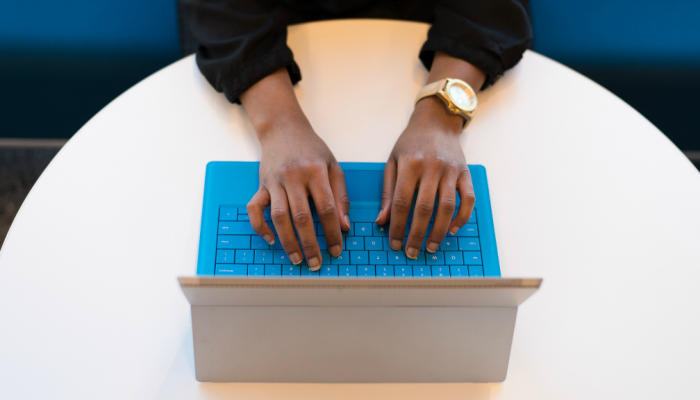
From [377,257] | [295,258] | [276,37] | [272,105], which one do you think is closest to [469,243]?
[377,257]

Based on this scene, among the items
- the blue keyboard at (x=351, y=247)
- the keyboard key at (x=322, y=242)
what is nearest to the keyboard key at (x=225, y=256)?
the blue keyboard at (x=351, y=247)

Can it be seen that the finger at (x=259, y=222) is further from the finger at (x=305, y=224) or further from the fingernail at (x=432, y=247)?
the fingernail at (x=432, y=247)

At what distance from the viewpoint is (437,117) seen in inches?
31.8

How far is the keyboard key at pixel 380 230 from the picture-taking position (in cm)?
69

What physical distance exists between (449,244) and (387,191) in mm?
108

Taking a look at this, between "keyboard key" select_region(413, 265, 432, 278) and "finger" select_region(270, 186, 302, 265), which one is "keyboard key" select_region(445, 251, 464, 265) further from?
"finger" select_region(270, 186, 302, 265)

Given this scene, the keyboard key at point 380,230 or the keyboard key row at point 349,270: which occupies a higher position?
the keyboard key at point 380,230

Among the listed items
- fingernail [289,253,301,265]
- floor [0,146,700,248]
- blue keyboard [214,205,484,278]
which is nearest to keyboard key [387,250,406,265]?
blue keyboard [214,205,484,278]

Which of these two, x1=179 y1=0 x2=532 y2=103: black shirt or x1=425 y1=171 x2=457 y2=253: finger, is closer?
x1=425 y1=171 x2=457 y2=253: finger

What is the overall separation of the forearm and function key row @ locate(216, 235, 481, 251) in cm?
17

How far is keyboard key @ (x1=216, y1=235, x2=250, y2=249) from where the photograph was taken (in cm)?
67

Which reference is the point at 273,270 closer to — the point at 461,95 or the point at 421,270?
the point at 421,270

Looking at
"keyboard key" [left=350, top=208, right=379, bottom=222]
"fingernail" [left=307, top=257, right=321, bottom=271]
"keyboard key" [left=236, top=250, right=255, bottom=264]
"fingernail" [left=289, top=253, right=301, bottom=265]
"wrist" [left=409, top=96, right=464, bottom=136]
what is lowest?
"fingernail" [left=307, top=257, right=321, bottom=271]

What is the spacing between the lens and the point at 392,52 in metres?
0.93
